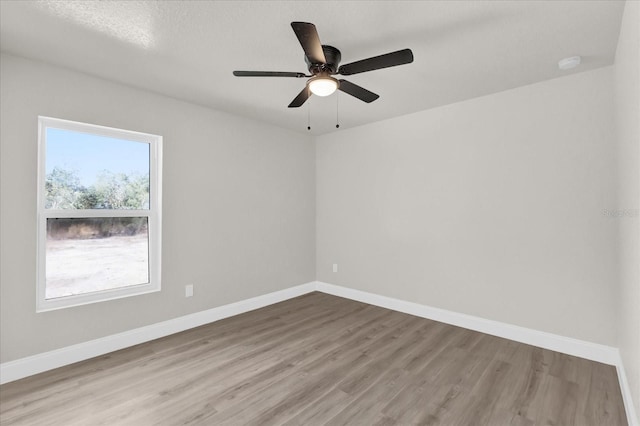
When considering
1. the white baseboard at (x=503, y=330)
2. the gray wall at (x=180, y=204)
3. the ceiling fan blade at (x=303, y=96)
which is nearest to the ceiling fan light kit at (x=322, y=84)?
the ceiling fan blade at (x=303, y=96)

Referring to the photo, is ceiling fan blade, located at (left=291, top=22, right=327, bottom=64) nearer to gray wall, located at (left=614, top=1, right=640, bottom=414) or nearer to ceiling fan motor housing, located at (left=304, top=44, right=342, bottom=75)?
ceiling fan motor housing, located at (left=304, top=44, right=342, bottom=75)

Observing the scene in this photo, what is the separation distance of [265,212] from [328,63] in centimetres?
247

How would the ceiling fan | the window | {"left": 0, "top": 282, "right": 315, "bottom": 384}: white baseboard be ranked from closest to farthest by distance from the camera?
the ceiling fan
{"left": 0, "top": 282, "right": 315, "bottom": 384}: white baseboard
the window

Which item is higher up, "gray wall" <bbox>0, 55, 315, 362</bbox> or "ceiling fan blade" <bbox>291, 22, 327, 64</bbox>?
"ceiling fan blade" <bbox>291, 22, 327, 64</bbox>

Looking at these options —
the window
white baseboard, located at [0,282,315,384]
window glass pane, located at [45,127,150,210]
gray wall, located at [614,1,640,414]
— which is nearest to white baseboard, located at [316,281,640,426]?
gray wall, located at [614,1,640,414]

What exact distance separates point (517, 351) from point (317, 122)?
137 inches

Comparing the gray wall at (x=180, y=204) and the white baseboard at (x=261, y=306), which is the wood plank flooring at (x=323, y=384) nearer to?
the white baseboard at (x=261, y=306)

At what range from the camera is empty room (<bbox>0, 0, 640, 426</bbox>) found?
200cm

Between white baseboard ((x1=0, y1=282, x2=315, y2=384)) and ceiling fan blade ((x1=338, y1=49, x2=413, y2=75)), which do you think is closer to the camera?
ceiling fan blade ((x1=338, y1=49, x2=413, y2=75))

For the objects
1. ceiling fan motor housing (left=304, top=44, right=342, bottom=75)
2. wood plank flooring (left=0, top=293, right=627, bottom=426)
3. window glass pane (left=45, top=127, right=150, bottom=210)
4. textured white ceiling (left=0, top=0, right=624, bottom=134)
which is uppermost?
textured white ceiling (left=0, top=0, right=624, bottom=134)

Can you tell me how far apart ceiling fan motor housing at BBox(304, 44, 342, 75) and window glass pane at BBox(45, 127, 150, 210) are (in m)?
2.11

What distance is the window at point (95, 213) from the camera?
2.60 meters

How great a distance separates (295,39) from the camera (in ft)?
7.22

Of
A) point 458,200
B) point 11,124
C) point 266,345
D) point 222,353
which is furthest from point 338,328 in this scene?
point 11,124
